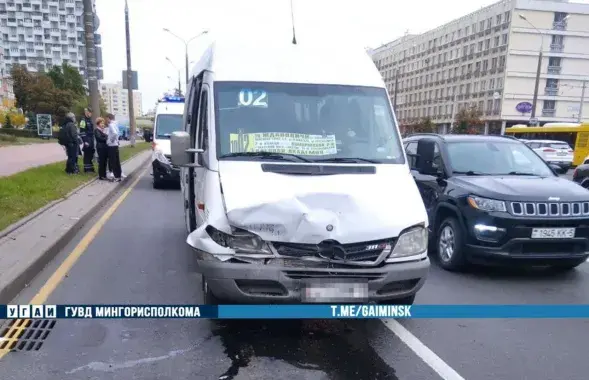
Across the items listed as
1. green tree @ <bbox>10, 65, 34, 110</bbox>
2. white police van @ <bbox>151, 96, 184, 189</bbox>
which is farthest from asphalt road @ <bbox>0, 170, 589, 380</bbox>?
green tree @ <bbox>10, 65, 34, 110</bbox>

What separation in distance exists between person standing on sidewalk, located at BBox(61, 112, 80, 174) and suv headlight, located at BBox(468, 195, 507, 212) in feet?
36.3

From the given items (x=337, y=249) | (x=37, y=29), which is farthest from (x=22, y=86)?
(x=37, y=29)

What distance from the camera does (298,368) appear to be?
12.0 feet

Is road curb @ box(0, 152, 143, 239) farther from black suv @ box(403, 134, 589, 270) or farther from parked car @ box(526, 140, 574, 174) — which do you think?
parked car @ box(526, 140, 574, 174)

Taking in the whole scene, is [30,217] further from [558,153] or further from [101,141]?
[558,153]

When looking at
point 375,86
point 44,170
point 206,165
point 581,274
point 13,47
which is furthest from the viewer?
point 13,47

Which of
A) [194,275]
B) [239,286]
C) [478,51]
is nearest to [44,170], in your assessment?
[194,275]

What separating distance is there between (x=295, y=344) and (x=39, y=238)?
4.40 metres

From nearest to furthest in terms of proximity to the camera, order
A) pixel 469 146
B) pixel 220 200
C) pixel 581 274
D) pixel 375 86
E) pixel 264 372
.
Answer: pixel 264 372 < pixel 220 200 < pixel 375 86 < pixel 581 274 < pixel 469 146

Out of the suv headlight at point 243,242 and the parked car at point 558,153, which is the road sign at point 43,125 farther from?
the suv headlight at point 243,242

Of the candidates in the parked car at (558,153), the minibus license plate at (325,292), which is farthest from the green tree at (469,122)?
the minibus license plate at (325,292)

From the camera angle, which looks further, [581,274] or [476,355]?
[581,274]

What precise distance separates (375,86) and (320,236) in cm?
212

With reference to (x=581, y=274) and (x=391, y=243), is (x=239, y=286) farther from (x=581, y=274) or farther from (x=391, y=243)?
(x=581, y=274)
